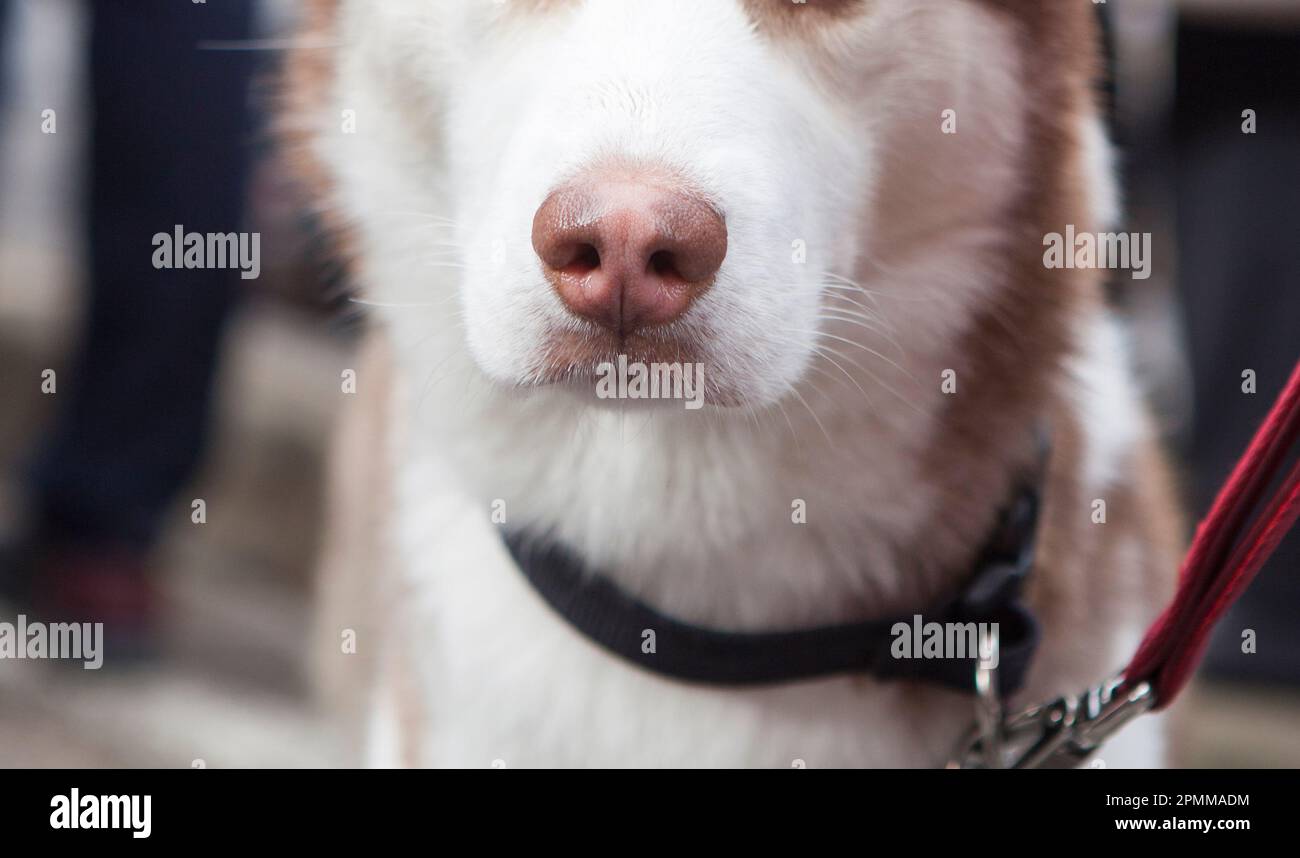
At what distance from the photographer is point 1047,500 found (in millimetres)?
1797

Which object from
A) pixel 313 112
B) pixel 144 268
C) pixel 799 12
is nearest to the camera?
pixel 799 12

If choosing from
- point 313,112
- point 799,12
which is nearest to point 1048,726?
point 799,12

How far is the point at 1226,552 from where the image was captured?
1379 mm

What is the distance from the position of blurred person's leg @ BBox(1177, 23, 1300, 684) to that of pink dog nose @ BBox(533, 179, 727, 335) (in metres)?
2.29

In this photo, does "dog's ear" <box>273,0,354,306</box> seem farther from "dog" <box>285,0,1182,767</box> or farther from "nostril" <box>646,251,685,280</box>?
"nostril" <box>646,251,685,280</box>

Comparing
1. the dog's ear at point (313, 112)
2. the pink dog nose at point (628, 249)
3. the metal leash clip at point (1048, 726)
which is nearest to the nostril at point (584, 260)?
the pink dog nose at point (628, 249)

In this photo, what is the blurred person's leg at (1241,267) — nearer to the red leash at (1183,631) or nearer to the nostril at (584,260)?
the red leash at (1183,631)

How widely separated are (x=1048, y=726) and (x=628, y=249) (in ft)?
2.38

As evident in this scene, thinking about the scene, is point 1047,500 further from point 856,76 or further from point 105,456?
point 105,456

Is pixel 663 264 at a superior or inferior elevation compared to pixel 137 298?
inferior

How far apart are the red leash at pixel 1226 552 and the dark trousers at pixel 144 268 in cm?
262

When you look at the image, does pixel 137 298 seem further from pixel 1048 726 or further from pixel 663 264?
pixel 1048 726
